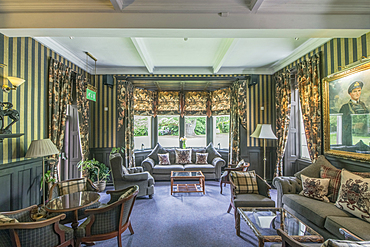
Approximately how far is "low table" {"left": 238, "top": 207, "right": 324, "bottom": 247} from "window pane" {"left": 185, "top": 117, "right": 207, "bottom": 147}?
13.9ft

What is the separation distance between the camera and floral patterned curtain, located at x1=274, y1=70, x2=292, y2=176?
4.51m

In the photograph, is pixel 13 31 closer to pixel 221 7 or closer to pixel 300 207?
pixel 221 7

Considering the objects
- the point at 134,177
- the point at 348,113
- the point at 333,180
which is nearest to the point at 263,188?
the point at 333,180

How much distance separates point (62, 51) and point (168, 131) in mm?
4007

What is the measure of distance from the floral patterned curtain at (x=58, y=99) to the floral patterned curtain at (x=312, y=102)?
5.11m

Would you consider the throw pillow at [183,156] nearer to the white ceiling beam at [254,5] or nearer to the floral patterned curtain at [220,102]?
the floral patterned curtain at [220,102]

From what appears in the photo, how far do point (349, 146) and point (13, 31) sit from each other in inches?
214

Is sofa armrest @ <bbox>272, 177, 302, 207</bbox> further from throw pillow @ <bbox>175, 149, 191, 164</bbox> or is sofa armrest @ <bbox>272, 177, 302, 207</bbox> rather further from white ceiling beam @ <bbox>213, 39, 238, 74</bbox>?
throw pillow @ <bbox>175, 149, 191, 164</bbox>

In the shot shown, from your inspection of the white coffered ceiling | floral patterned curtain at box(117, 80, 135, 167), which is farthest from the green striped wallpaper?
floral patterned curtain at box(117, 80, 135, 167)

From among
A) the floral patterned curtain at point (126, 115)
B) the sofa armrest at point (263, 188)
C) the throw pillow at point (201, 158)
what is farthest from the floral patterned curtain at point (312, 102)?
the floral patterned curtain at point (126, 115)

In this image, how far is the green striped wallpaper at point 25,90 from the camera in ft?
8.94

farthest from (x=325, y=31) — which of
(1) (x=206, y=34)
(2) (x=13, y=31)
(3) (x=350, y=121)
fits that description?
(2) (x=13, y=31)

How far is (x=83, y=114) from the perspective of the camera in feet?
15.6

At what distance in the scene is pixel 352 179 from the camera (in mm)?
2502
